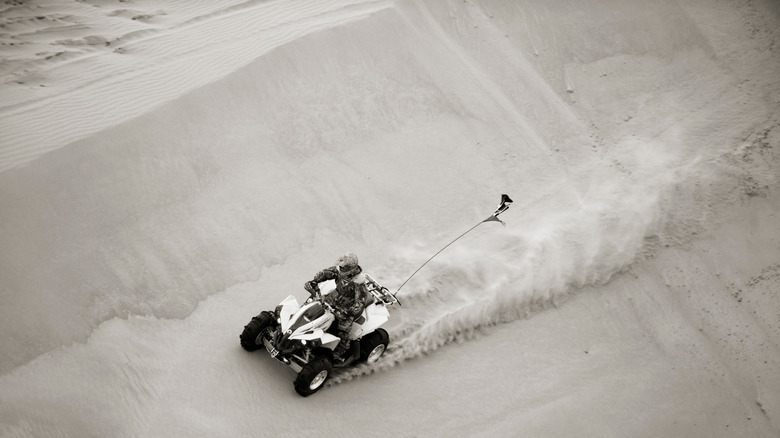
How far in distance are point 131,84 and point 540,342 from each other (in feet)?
25.3

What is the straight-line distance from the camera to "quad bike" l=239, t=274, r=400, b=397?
6535mm

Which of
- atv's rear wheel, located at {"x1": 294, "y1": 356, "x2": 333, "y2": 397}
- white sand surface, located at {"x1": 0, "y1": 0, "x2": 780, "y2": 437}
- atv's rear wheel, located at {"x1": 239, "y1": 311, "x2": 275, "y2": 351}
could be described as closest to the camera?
atv's rear wheel, located at {"x1": 294, "y1": 356, "x2": 333, "y2": 397}

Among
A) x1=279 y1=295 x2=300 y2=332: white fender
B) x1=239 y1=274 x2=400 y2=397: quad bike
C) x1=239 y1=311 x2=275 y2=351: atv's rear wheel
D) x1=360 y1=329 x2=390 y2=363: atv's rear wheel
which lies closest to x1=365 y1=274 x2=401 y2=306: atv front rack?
x1=239 y1=274 x2=400 y2=397: quad bike

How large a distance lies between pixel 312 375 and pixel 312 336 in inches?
16.1

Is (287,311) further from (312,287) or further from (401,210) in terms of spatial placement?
(401,210)

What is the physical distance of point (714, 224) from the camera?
372 inches

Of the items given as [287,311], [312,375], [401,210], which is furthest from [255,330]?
[401,210]

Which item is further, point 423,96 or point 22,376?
point 423,96

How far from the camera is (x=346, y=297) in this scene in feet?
21.8

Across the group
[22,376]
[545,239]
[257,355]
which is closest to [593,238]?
[545,239]

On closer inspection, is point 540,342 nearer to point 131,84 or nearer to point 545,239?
point 545,239

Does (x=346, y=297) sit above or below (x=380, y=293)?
above

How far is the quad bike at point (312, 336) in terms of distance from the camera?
6.54 metres

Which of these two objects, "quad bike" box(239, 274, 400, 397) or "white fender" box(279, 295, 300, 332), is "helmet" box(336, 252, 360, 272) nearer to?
"quad bike" box(239, 274, 400, 397)
